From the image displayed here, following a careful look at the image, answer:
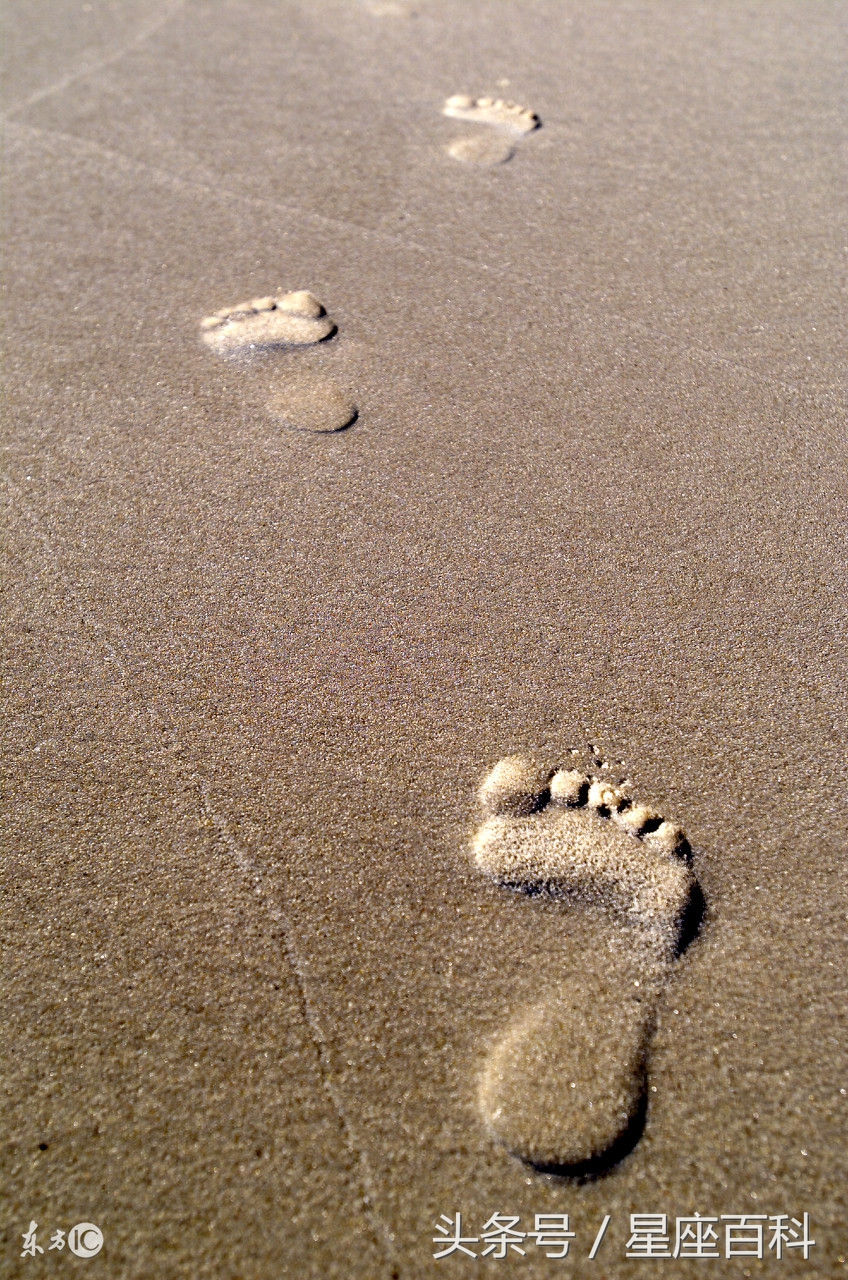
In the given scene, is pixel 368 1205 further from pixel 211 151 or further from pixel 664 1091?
pixel 211 151

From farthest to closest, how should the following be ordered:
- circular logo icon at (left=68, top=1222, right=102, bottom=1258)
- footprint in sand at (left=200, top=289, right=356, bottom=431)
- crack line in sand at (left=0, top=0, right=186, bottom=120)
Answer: crack line in sand at (left=0, top=0, right=186, bottom=120) → footprint in sand at (left=200, top=289, right=356, bottom=431) → circular logo icon at (left=68, top=1222, right=102, bottom=1258)

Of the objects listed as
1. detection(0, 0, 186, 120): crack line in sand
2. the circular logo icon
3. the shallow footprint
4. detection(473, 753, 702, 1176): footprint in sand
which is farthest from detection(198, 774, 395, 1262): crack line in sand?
detection(0, 0, 186, 120): crack line in sand

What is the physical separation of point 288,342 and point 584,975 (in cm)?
173

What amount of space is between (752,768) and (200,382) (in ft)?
5.12

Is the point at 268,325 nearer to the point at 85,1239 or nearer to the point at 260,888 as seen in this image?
the point at 260,888

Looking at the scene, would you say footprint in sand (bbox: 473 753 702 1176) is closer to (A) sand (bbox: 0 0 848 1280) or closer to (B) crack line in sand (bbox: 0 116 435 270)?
(A) sand (bbox: 0 0 848 1280)

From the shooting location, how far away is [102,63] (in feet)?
12.0

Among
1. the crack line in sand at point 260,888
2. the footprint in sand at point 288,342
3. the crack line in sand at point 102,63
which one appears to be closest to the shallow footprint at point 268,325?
the footprint in sand at point 288,342

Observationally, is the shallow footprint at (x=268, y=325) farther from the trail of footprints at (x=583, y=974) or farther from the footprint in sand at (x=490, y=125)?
the trail of footprints at (x=583, y=974)

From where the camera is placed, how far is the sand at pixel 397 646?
1.28 m

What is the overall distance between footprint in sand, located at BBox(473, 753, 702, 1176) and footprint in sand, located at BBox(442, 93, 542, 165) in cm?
231

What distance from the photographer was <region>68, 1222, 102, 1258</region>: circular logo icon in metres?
1.22

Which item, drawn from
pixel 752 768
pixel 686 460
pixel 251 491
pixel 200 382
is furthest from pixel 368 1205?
pixel 200 382

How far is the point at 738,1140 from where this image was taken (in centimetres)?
128
